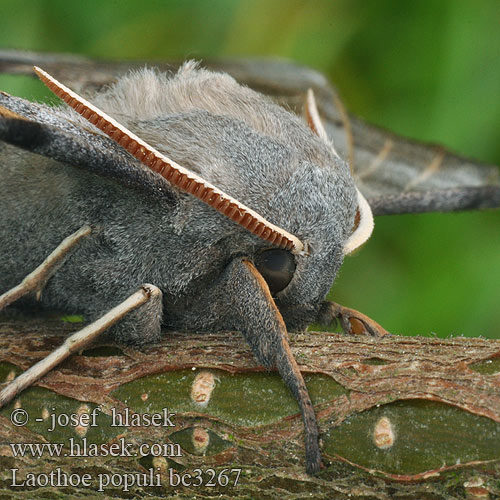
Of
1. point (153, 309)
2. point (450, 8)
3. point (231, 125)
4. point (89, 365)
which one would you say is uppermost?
point (450, 8)

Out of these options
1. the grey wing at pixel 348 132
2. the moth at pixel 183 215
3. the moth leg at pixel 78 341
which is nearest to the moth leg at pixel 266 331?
the moth at pixel 183 215

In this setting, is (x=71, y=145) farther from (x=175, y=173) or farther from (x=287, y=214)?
(x=287, y=214)

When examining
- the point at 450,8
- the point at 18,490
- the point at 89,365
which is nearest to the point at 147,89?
Answer: the point at 89,365

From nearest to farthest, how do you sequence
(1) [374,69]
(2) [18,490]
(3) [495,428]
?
(3) [495,428] < (2) [18,490] < (1) [374,69]

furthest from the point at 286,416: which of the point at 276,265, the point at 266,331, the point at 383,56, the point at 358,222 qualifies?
the point at 383,56

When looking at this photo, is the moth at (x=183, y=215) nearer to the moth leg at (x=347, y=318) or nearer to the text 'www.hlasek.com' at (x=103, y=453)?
the moth leg at (x=347, y=318)

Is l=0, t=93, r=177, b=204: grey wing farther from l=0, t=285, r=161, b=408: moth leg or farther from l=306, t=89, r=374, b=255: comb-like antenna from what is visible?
l=306, t=89, r=374, b=255: comb-like antenna

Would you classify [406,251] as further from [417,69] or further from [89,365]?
[89,365]
